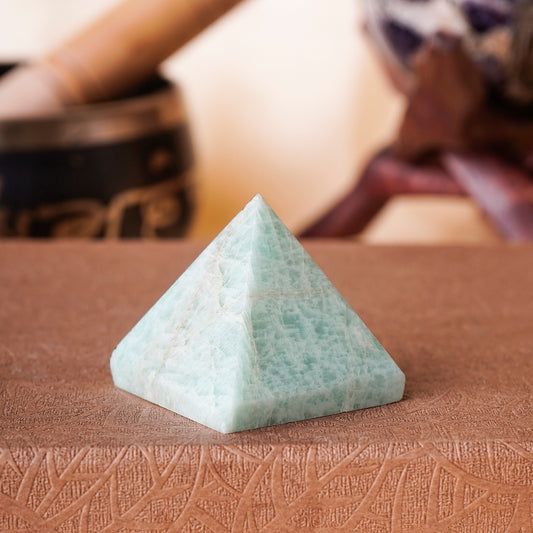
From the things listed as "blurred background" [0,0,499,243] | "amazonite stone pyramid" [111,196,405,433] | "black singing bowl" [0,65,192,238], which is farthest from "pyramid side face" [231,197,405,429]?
"blurred background" [0,0,499,243]

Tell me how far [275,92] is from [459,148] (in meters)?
0.57

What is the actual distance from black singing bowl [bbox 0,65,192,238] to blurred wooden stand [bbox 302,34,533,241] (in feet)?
1.02

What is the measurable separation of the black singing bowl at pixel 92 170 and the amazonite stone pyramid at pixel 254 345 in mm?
487

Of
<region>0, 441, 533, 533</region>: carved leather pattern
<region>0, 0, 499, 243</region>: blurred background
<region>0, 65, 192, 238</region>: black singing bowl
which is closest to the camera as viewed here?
<region>0, 441, 533, 533</region>: carved leather pattern

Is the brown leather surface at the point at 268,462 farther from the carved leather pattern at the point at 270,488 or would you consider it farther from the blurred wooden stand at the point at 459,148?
the blurred wooden stand at the point at 459,148

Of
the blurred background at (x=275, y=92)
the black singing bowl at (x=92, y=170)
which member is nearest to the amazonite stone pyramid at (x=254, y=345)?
the black singing bowl at (x=92, y=170)

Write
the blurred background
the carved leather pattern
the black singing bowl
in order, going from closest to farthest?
the carved leather pattern, the black singing bowl, the blurred background

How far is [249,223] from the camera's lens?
374 millimetres

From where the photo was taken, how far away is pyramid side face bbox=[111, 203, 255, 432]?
34 cm

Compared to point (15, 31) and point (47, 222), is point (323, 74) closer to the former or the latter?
point (15, 31)

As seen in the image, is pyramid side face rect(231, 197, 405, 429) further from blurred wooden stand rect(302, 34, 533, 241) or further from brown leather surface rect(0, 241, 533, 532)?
blurred wooden stand rect(302, 34, 533, 241)

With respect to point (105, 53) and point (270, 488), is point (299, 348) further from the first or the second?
point (105, 53)

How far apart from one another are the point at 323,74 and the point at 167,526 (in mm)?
1239

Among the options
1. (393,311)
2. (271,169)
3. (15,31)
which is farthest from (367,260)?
(15,31)
